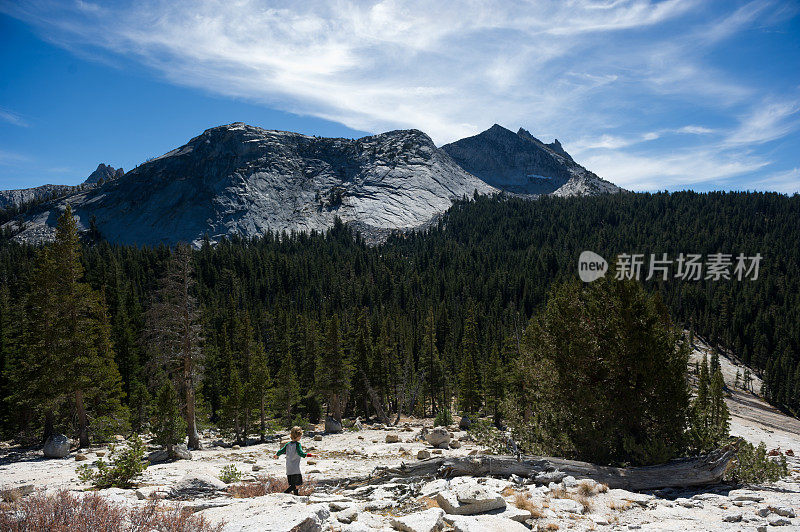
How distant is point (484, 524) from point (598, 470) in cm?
585

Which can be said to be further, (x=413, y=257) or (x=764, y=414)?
(x=413, y=257)

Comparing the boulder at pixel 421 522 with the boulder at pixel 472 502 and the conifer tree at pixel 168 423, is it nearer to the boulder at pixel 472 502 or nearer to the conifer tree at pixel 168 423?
the boulder at pixel 472 502

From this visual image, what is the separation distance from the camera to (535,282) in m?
143

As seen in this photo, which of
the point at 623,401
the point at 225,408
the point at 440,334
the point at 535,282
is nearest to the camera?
the point at 623,401

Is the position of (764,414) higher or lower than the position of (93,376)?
lower

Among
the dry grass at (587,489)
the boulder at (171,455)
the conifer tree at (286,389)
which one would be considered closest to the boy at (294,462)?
the dry grass at (587,489)

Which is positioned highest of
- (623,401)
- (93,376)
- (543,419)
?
(623,401)

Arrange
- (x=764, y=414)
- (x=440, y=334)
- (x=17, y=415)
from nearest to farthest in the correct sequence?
(x=17, y=415), (x=764, y=414), (x=440, y=334)


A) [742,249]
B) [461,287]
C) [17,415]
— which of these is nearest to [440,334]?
[461,287]

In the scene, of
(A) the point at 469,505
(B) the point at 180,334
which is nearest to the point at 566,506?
(A) the point at 469,505

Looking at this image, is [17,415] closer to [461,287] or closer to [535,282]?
[461,287]

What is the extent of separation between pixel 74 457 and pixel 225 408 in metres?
12.0

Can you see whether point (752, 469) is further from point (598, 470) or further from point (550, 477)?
point (550, 477)

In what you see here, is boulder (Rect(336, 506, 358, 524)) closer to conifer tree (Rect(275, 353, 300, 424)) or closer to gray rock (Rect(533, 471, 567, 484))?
→ gray rock (Rect(533, 471, 567, 484))
